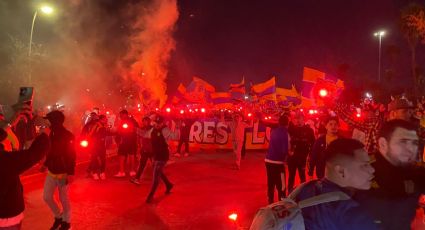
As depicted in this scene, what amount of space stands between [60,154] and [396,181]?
499 cm

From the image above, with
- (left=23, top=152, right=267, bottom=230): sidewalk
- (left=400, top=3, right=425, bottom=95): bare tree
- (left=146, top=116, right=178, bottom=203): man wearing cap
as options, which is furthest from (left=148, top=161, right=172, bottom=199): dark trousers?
(left=400, top=3, right=425, bottom=95): bare tree

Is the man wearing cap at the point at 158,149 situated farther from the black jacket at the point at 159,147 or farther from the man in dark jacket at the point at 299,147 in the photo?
the man in dark jacket at the point at 299,147

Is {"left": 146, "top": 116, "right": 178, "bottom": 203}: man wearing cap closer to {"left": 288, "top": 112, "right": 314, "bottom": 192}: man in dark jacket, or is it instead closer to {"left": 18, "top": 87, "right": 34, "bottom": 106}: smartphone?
{"left": 288, "top": 112, "right": 314, "bottom": 192}: man in dark jacket

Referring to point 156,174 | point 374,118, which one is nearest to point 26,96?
point 156,174

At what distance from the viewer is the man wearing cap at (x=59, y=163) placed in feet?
20.0

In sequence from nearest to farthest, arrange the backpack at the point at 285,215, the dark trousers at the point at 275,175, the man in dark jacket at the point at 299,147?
the backpack at the point at 285,215 → the dark trousers at the point at 275,175 → the man in dark jacket at the point at 299,147

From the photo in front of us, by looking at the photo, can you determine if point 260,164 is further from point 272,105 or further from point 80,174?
point 272,105

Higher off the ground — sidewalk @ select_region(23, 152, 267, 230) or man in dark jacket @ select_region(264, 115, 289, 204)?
man in dark jacket @ select_region(264, 115, 289, 204)

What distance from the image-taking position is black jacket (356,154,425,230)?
257cm

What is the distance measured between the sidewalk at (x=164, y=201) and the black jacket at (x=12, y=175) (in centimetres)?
273

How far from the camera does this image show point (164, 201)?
28.0 feet

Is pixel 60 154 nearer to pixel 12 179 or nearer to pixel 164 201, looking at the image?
pixel 12 179

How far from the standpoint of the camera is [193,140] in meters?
19.5

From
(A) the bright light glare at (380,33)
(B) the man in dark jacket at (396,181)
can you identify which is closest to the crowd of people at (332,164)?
(B) the man in dark jacket at (396,181)
